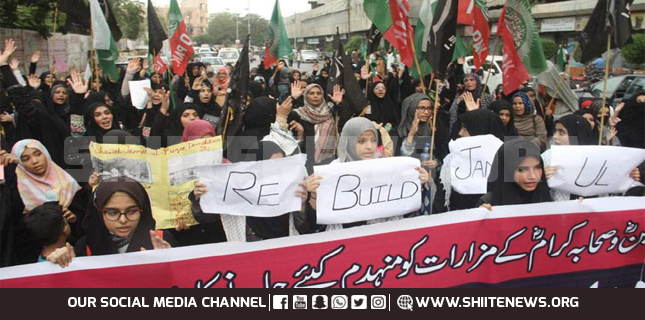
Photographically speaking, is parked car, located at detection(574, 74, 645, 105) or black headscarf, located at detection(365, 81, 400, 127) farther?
parked car, located at detection(574, 74, 645, 105)

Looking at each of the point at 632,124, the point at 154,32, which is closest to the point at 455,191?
the point at 632,124

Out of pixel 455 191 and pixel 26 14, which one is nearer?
pixel 455 191

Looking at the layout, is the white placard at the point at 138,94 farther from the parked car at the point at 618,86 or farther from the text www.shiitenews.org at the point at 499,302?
the parked car at the point at 618,86

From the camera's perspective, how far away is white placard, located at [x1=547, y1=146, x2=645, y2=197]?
130 inches

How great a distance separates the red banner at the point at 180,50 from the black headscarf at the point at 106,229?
4.62 meters

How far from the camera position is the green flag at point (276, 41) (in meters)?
9.18

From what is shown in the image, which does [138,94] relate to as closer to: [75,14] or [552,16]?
[75,14]

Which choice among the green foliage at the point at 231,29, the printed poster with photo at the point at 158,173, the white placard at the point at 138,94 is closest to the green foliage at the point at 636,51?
the white placard at the point at 138,94

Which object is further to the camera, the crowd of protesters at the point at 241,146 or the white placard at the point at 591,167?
the white placard at the point at 591,167

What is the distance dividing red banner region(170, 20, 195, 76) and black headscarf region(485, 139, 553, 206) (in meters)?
5.01

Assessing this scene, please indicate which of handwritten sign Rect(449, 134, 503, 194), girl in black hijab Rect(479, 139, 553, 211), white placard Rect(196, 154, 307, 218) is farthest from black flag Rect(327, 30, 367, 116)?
white placard Rect(196, 154, 307, 218)

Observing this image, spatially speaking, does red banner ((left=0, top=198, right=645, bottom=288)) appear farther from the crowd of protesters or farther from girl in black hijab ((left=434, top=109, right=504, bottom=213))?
girl in black hijab ((left=434, top=109, right=504, bottom=213))

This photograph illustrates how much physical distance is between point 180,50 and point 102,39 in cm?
109

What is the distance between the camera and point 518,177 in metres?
3.18
